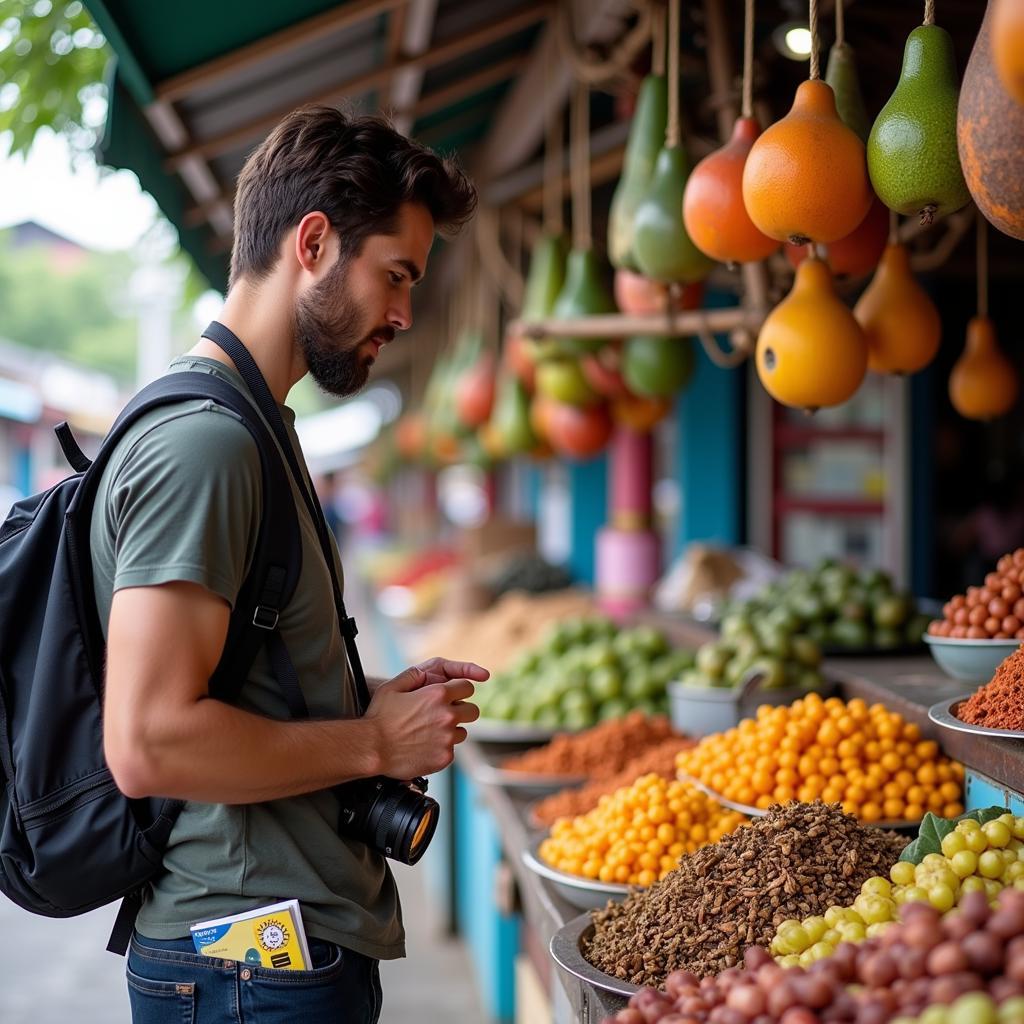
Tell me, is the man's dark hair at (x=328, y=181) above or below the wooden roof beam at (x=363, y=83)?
below


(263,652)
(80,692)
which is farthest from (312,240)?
(80,692)

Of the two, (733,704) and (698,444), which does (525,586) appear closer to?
(698,444)

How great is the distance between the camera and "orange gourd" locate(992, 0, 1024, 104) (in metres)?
1.00

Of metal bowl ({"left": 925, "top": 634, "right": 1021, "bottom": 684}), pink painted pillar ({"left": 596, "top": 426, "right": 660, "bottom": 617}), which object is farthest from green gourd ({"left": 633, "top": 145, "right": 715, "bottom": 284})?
pink painted pillar ({"left": 596, "top": 426, "right": 660, "bottom": 617})

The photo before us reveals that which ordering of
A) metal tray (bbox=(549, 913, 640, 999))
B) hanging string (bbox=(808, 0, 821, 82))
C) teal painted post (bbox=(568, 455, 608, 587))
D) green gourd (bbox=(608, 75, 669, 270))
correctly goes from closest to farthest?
1. metal tray (bbox=(549, 913, 640, 999))
2. hanging string (bbox=(808, 0, 821, 82))
3. green gourd (bbox=(608, 75, 669, 270))
4. teal painted post (bbox=(568, 455, 608, 587))

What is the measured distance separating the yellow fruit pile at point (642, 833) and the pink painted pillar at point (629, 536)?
3245 mm

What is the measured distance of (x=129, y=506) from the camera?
131cm

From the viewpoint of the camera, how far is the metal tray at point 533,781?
3.19 meters

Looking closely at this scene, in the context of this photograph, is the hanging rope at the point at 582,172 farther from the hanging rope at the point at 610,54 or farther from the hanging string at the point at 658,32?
the hanging string at the point at 658,32

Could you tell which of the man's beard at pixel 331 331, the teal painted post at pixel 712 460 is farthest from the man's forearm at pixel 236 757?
the teal painted post at pixel 712 460

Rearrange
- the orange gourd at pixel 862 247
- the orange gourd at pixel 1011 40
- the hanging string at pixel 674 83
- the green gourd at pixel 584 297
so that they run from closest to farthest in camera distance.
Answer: the orange gourd at pixel 1011 40, the orange gourd at pixel 862 247, the hanging string at pixel 674 83, the green gourd at pixel 584 297

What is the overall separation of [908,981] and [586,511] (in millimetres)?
7412

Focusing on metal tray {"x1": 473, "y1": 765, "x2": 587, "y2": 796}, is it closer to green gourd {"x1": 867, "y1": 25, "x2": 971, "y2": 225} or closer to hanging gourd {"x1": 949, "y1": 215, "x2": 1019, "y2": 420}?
hanging gourd {"x1": 949, "y1": 215, "x2": 1019, "y2": 420}

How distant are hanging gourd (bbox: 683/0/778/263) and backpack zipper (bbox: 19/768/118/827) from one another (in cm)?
143
